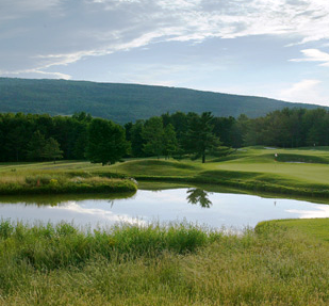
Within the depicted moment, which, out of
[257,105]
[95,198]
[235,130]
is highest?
[257,105]

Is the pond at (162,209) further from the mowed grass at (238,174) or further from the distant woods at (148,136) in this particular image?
the distant woods at (148,136)

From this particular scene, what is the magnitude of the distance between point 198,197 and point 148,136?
39.4 metres

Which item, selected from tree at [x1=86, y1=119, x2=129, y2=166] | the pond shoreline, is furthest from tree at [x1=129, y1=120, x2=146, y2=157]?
the pond shoreline

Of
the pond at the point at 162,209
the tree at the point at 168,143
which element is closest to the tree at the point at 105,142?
the tree at the point at 168,143

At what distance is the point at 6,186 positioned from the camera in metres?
22.6

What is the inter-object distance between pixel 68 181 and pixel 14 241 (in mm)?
14622

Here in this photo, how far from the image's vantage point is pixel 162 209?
18156 mm

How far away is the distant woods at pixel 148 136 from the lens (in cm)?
4459

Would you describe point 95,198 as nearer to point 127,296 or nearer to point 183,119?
point 127,296

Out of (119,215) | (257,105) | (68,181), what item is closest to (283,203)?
(119,215)

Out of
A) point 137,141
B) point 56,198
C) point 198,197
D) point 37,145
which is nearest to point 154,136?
point 137,141

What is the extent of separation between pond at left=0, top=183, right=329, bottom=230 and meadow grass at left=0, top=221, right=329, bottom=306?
4649 mm

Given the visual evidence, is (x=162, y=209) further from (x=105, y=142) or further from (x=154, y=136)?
(x=154, y=136)

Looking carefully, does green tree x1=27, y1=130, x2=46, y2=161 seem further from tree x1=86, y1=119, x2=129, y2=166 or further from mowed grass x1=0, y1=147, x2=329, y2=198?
mowed grass x1=0, y1=147, x2=329, y2=198
